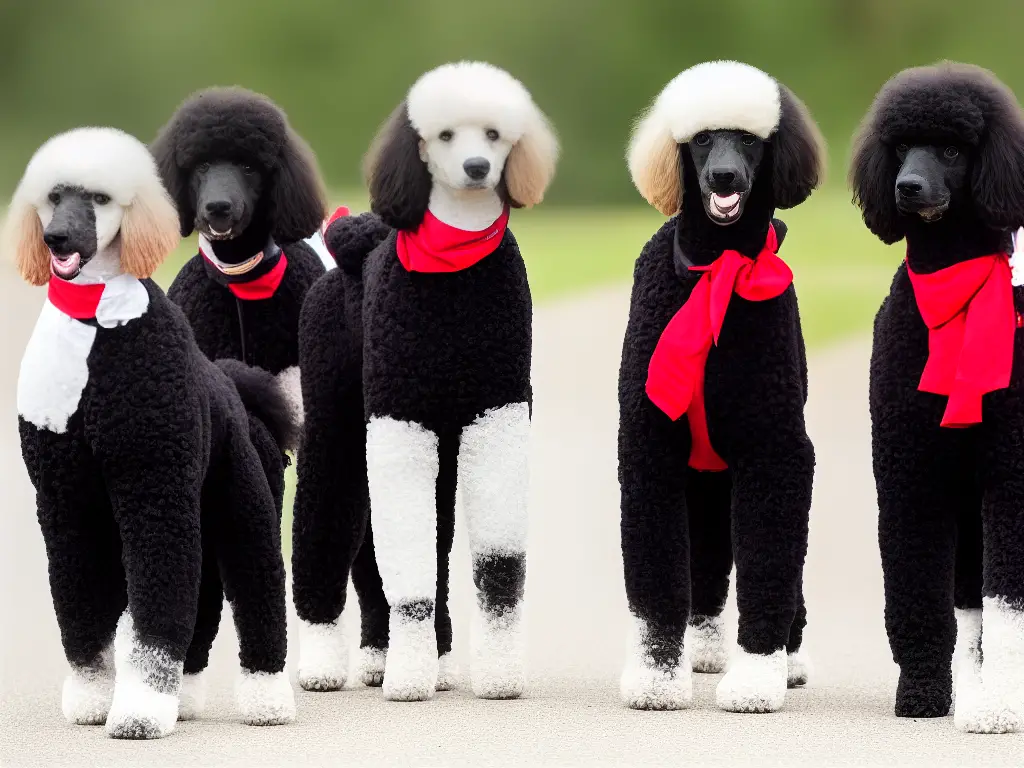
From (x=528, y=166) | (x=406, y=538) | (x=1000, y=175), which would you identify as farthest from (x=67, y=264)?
(x=1000, y=175)

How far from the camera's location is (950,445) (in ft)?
16.8

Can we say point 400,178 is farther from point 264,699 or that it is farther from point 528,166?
point 264,699

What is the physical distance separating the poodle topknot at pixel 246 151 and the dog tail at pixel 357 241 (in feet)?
0.56

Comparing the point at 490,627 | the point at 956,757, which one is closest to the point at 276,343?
the point at 490,627

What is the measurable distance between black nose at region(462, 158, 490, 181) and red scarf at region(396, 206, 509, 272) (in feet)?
0.61

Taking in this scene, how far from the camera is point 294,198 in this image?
5.99 meters

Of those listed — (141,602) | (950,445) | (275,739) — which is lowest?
(275,739)

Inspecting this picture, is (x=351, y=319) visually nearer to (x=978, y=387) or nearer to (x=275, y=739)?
(x=275, y=739)

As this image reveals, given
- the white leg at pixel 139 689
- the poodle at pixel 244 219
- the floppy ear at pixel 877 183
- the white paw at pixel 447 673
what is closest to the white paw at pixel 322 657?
the white paw at pixel 447 673

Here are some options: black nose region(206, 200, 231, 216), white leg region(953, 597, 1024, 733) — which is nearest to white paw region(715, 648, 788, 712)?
white leg region(953, 597, 1024, 733)

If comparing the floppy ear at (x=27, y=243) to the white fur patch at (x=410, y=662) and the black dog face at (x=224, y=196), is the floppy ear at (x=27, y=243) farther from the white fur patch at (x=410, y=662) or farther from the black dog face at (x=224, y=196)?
the white fur patch at (x=410, y=662)

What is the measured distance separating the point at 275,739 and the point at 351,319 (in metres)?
1.50

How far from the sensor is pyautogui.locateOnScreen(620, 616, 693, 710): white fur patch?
5.32 metres

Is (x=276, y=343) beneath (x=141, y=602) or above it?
above
